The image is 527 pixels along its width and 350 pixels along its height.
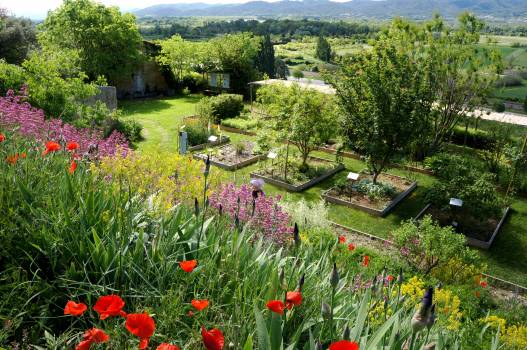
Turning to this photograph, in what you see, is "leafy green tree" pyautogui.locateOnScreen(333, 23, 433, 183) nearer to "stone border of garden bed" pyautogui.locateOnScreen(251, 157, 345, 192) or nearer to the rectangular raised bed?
"stone border of garden bed" pyautogui.locateOnScreen(251, 157, 345, 192)

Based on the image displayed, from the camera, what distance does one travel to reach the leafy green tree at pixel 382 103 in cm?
1116

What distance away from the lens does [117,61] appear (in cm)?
2344

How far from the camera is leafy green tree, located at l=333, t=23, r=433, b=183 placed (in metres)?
11.2

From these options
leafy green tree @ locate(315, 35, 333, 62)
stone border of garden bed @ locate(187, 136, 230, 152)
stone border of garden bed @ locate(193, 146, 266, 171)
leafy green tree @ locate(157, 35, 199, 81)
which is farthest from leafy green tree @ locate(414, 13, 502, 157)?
leafy green tree @ locate(315, 35, 333, 62)

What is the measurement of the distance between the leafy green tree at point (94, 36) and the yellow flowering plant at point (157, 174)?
18.2m

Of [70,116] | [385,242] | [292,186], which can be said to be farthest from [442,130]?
[70,116]

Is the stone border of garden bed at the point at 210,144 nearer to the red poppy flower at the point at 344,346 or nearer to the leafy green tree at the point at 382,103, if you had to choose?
the leafy green tree at the point at 382,103

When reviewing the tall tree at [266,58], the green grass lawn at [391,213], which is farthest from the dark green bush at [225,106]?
the tall tree at [266,58]

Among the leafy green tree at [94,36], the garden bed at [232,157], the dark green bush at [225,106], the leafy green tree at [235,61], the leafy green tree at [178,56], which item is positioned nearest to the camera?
the garden bed at [232,157]

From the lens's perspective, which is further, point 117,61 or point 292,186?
point 117,61

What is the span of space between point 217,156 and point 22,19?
71.5ft

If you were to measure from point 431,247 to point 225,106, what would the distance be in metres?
14.3

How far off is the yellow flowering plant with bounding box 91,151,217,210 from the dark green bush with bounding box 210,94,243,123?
475 inches

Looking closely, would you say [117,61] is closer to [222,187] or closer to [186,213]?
[222,187]
